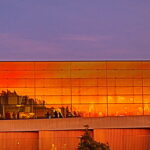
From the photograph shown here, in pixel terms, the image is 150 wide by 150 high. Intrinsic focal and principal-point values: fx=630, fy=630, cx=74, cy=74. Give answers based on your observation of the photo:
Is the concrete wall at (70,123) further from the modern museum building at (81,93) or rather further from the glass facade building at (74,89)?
the glass facade building at (74,89)

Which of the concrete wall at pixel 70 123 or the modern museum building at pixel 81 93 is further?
the modern museum building at pixel 81 93

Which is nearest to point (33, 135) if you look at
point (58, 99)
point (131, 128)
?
point (58, 99)

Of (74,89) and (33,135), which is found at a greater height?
(74,89)

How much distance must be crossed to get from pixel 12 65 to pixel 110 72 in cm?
935

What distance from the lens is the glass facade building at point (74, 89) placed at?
5972 centimetres

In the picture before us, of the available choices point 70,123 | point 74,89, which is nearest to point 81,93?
point 74,89

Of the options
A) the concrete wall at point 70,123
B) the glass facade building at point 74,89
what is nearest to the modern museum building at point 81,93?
the glass facade building at point 74,89

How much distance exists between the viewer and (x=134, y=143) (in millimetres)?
57688

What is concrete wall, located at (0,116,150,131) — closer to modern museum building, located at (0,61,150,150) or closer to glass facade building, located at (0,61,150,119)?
modern museum building, located at (0,61,150,150)

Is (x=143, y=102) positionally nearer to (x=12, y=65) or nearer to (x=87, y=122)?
(x=87, y=122)

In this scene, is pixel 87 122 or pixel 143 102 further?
pixel 143 102

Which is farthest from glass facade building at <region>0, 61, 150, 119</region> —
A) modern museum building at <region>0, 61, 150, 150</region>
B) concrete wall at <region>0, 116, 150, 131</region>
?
concrete wall at <region>0, 116, 150, 131</region>

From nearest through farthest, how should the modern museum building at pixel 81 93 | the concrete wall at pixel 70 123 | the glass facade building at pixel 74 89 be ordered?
the concrete wall at pixel 70 123 → the modern museum building at pixel 81 93 → the glass facade building at pixel 74 89

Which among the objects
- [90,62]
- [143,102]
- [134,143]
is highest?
[90,62]
